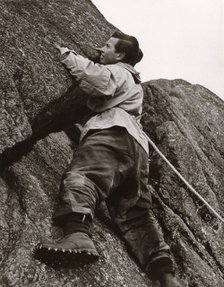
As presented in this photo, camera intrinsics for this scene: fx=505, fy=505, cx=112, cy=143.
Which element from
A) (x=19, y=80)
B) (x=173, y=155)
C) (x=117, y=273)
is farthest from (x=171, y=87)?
(x=117, y=273)

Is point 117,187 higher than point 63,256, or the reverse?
point 117,187

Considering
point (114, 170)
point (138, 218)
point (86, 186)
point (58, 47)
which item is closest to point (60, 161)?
point (114, 170)

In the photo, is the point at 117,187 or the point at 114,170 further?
the point at 117,187

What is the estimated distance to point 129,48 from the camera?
7.94 m

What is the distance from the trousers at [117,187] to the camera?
603 cm

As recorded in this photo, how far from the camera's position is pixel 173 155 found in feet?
30.0

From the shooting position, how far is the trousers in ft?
19.8

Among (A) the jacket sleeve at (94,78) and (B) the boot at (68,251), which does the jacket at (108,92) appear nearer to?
(A) the jacket sleeve at (94,78)

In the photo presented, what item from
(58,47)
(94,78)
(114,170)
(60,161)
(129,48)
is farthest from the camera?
(129,48)

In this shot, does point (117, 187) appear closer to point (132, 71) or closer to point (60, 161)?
point (60, 161)

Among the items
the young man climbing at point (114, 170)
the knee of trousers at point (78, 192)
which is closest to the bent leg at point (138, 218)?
the young man climbing at point (114, 170)

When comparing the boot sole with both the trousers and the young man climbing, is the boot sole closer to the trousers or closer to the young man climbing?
the young man climbing

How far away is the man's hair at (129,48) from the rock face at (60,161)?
2.20 feet

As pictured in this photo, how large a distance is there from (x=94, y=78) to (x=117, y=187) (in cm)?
151
